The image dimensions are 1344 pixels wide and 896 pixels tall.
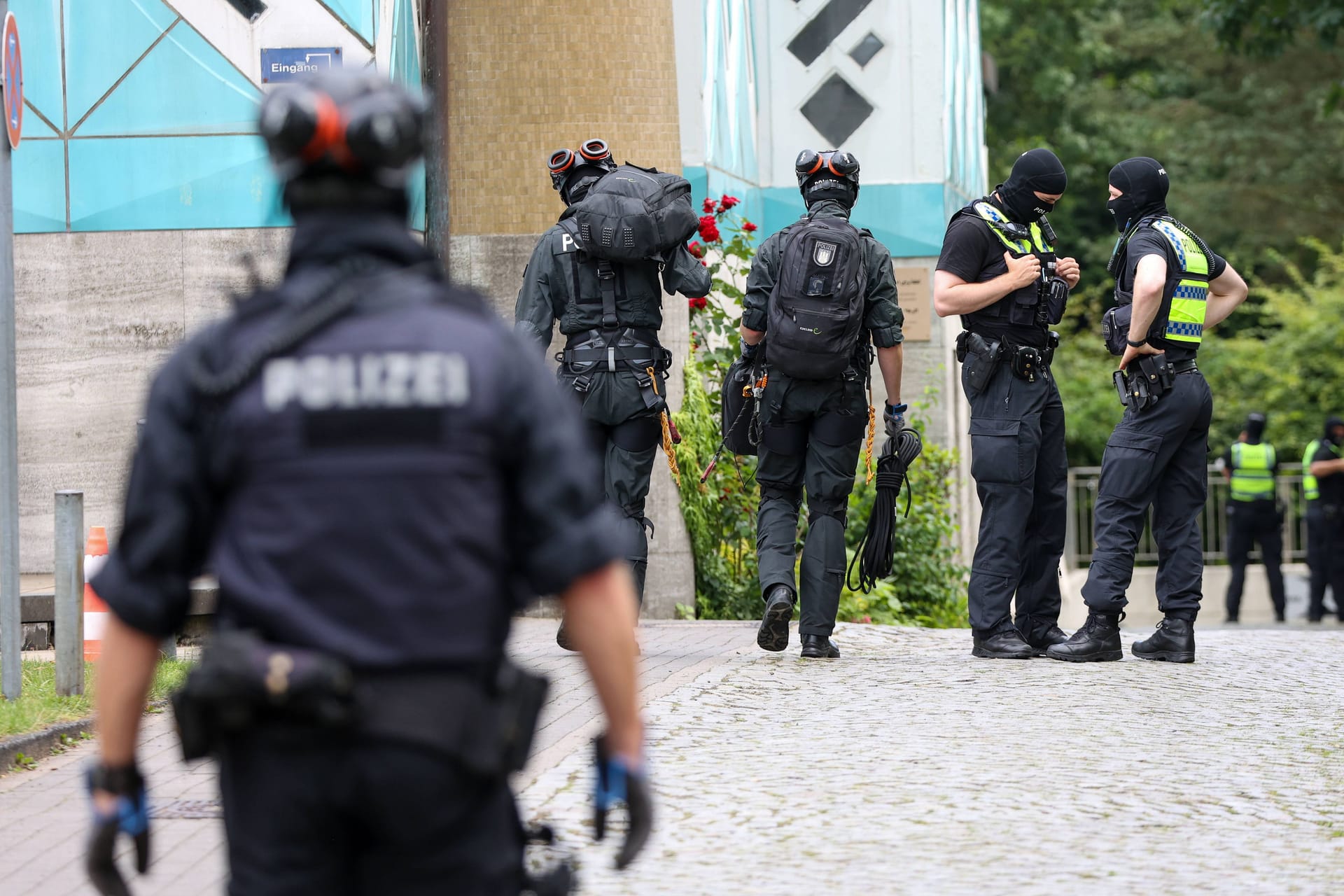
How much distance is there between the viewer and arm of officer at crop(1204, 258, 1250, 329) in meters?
8.20

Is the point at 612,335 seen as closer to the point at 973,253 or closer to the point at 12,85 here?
the point at 973,253

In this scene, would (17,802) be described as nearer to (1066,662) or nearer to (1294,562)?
(1066,662)

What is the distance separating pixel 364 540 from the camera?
2279 mm

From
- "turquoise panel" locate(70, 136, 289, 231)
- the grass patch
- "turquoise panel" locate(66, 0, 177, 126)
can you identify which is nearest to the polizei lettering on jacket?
the grass patch

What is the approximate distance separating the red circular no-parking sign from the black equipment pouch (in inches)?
178

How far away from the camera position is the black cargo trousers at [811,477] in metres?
7.69

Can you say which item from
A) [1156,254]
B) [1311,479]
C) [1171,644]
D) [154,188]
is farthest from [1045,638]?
[1311,479]

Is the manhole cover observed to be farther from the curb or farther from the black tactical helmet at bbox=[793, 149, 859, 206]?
the black tactical helmet at bbox=[793, 149, 859, 206]

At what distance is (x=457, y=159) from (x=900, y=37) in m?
5.59

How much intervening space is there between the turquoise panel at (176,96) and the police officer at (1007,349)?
4.06 meters

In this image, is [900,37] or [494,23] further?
[900,37]

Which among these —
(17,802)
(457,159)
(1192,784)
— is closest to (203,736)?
(17,802)

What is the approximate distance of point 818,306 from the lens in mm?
7520

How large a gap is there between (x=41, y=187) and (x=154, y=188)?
0.57 metres
